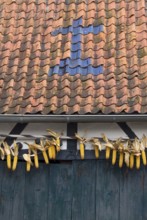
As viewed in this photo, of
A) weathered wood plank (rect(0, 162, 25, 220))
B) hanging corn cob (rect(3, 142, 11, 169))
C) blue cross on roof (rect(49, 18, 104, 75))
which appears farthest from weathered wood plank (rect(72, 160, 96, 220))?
blue cross on roof (rect(49, 18, 104, 75))

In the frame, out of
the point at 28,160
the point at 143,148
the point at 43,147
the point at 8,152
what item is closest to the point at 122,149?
the point at 143,148

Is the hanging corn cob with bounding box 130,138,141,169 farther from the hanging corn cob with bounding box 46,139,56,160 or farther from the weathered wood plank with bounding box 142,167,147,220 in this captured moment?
the hanging corn cob with bounding box 46,139,56,160

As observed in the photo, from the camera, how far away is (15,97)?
607cm

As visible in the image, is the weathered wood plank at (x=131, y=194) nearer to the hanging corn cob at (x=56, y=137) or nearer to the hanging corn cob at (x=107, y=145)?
the hanging corn cob at (x=107, y=145)

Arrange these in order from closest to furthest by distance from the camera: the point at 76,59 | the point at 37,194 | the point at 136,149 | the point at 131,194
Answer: the point at 136,149
the point at 131,194
the point at 37,194
the point at 76,59

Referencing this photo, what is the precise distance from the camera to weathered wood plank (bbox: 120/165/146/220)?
5.87 meters

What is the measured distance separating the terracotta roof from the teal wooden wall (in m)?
0.81

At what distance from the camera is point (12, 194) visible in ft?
19.9

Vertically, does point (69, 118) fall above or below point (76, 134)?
above

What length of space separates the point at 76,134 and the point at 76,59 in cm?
118

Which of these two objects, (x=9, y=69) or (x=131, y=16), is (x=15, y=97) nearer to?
(x=9, y=69)

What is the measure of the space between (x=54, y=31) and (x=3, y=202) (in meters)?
2.54

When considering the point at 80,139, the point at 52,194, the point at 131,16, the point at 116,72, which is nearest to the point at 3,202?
the point at 52,194

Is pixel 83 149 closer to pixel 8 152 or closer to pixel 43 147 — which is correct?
pixel 43 147
